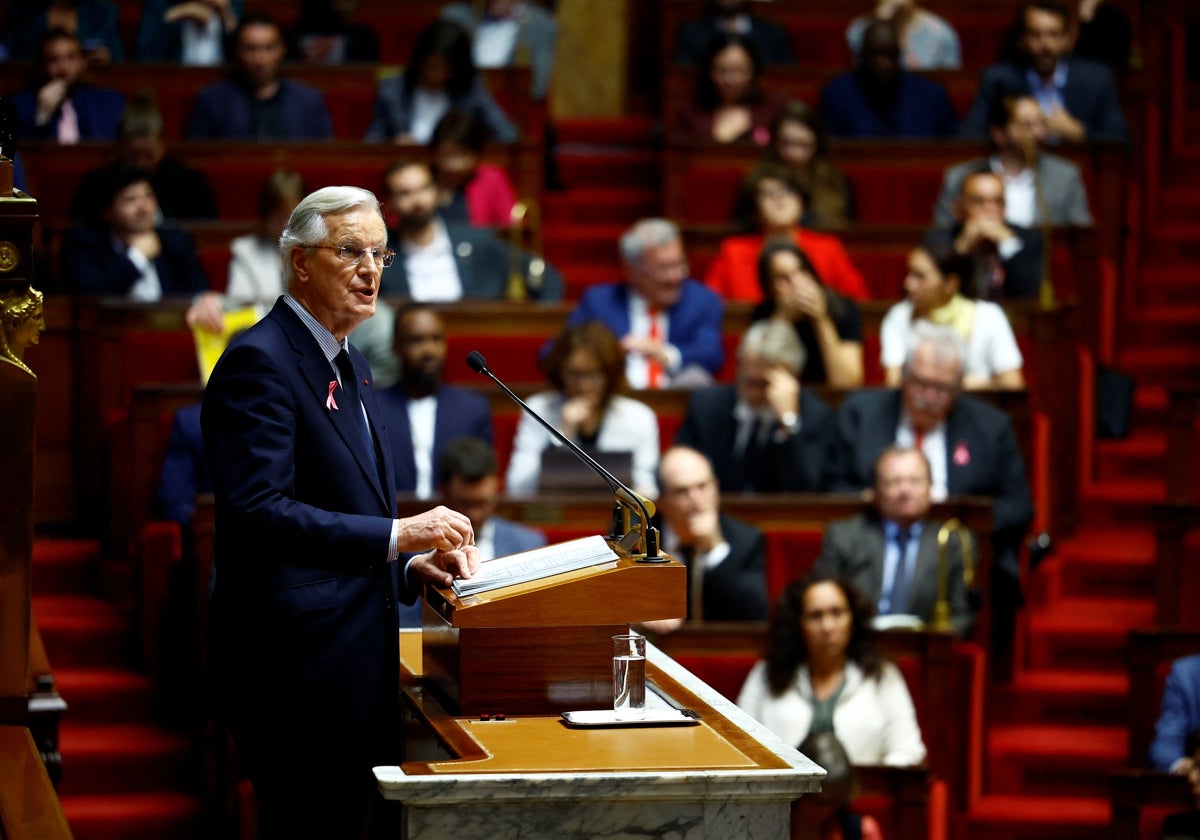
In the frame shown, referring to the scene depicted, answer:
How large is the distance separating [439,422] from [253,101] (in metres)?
1.31

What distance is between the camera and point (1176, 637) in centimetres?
290

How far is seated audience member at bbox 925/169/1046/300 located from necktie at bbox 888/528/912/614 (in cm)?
82

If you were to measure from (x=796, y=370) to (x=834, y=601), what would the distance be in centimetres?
64

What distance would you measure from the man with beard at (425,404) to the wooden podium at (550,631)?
163 cm

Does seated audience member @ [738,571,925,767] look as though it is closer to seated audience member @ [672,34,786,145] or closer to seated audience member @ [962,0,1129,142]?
seated audience member @ [672,34,786,145]

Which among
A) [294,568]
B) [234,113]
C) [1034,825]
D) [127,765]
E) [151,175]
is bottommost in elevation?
[1034,825]

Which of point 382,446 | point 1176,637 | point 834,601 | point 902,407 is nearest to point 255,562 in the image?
point 382,446

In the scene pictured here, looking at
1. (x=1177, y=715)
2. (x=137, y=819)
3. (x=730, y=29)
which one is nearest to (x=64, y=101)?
(x=730, y=29)

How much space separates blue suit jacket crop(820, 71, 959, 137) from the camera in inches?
172

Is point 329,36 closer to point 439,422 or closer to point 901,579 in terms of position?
point 439,422

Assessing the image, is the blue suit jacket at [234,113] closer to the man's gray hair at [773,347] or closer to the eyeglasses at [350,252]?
the man's gray hair at [773,347]

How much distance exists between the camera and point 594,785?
1.42 m

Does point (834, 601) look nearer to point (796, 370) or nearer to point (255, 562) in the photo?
point (796, 370)

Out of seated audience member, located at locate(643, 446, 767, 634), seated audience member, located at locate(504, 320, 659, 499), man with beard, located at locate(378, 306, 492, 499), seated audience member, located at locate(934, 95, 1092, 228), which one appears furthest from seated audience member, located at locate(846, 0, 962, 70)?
seated audience member, located at locate(643, 446, 767, 634)
